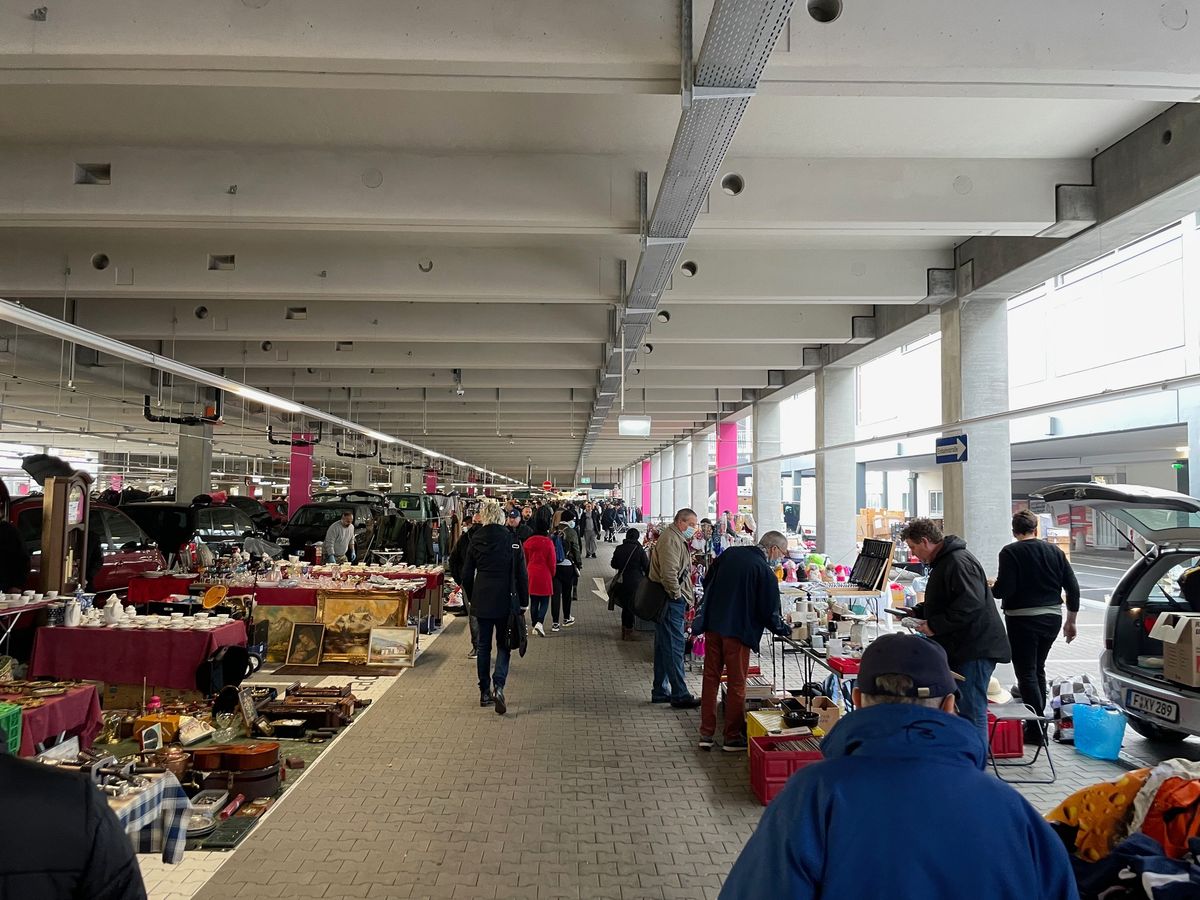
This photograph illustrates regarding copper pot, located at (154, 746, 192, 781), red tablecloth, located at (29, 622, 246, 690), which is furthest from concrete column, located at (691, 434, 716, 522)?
copper pot, located at (154, 746, 192, 781)

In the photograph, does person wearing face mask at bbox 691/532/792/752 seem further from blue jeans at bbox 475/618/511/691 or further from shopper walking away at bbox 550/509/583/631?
shopper walking away at bbox 550/509/583/631

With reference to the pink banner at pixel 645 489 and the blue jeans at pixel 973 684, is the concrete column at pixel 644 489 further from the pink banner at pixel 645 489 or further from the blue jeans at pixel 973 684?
the blue jeans at pixel 973 684

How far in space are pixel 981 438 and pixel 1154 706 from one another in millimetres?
2934

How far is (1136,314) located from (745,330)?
876cm

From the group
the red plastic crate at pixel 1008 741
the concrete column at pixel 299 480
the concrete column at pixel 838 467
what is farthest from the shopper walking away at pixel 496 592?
the concrete column at pixel 299 480

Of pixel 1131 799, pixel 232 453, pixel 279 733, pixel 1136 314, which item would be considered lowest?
pixel 279 733

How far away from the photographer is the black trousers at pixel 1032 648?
5.81m

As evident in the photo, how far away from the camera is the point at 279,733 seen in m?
5.66

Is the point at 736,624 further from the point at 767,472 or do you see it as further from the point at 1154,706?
the point at 767,472

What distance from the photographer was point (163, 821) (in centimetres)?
374

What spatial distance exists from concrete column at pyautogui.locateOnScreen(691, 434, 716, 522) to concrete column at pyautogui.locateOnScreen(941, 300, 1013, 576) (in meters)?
15.1

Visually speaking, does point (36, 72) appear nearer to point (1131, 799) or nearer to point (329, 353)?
point (1131, 799)

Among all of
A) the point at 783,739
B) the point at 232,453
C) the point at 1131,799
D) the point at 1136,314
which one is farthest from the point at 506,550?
the point at 232,453

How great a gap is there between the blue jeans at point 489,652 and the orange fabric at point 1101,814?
179 inches
